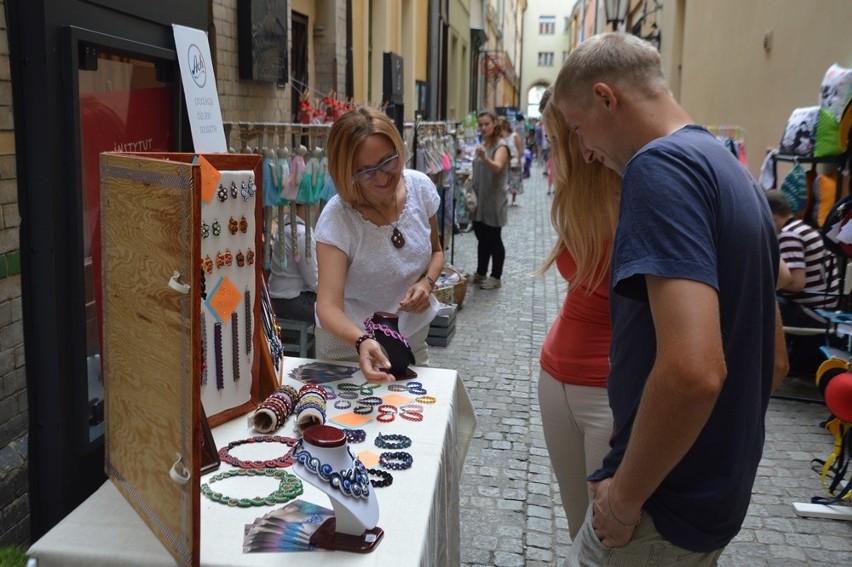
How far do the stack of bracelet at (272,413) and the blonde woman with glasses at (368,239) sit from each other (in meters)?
0.39

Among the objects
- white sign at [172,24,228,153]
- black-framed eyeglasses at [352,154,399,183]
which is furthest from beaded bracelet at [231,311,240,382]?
white sign at [172,24,228,153]

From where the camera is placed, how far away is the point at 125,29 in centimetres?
A: 211

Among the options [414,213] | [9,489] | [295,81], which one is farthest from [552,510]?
[295,81]

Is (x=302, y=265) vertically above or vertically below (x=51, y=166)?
below

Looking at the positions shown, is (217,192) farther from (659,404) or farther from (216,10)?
(216,10)

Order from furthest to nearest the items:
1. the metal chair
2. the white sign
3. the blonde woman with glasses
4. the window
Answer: the window, the metal chair, the blonde woman with glasses, the white sign

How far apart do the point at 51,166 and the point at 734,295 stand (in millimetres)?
1498

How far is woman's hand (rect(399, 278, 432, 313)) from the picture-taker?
2.67 meters

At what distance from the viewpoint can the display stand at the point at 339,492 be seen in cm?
142

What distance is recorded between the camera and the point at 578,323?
210 cm

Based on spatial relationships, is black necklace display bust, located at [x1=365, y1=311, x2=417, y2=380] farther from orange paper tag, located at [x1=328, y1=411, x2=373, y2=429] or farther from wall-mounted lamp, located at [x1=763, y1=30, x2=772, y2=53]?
wall-mounted lamp, located at [x1=763, y1=30, x2=772, y2=53]

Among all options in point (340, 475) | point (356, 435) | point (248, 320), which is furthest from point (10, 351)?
point (340, 475)

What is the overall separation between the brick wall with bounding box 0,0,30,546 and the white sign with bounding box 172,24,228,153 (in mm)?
683

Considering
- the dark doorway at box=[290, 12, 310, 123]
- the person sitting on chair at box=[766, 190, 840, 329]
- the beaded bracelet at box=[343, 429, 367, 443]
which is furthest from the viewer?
the dark doorway at box=[290, 12, 310, 123]
